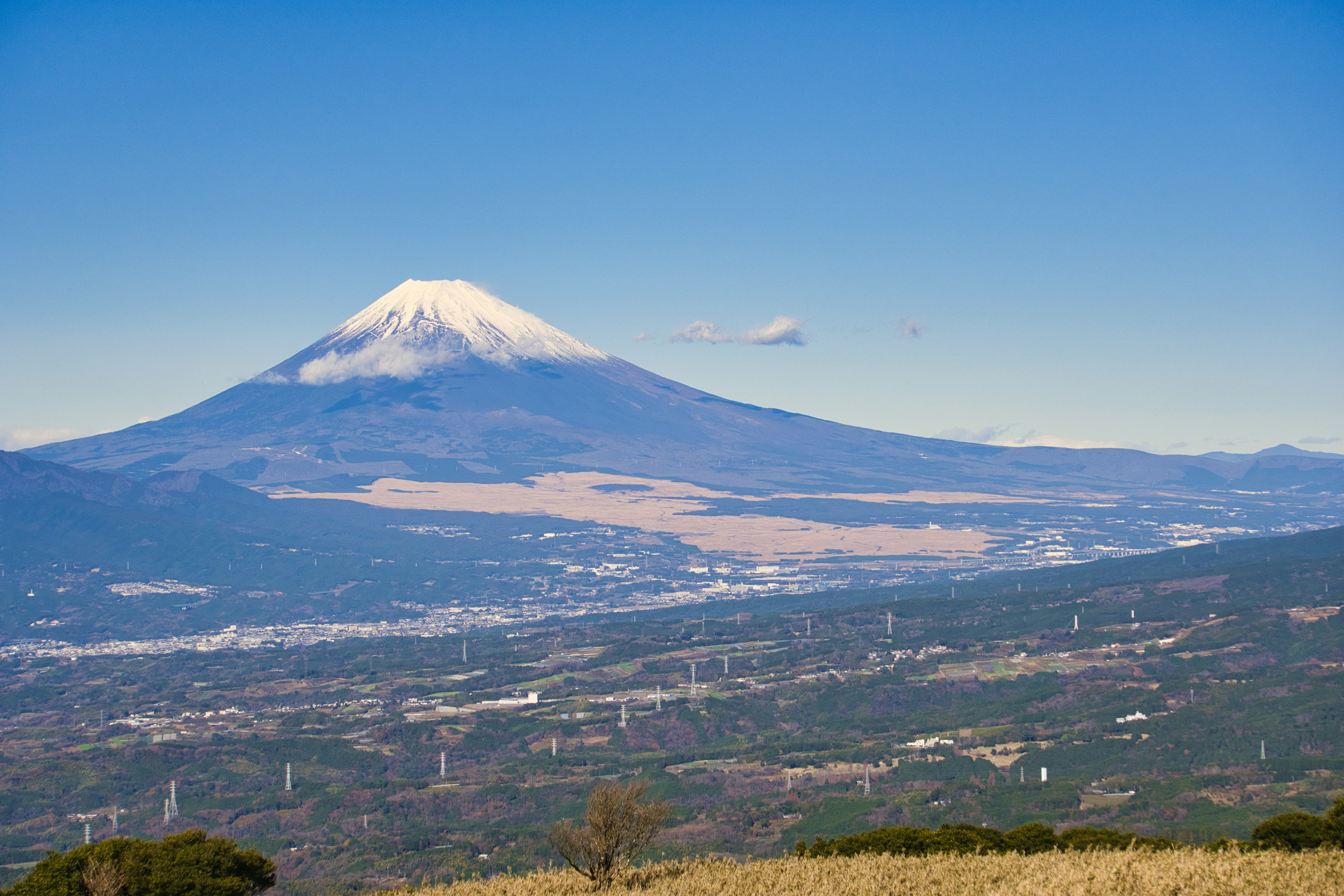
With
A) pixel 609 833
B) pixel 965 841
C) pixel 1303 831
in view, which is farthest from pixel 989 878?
pixel 1303 831

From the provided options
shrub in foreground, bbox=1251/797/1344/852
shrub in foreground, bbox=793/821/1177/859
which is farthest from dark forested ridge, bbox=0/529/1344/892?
shrub in foreground, bbox=793/821/1177/859

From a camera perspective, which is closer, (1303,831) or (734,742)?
(1303,831)

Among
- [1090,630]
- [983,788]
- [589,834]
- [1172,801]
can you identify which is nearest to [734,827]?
[983,788]

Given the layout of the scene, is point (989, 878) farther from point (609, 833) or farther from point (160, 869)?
point (160, 869)

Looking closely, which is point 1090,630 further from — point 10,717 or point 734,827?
point 10,717

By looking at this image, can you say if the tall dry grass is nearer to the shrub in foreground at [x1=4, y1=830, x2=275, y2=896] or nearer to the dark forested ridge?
the shrub in foreground at [x1=4, y1=830, x2=275, y2=896]

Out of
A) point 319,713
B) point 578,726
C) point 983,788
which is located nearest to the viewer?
point 983,788

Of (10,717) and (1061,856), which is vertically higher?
(1061,856)
